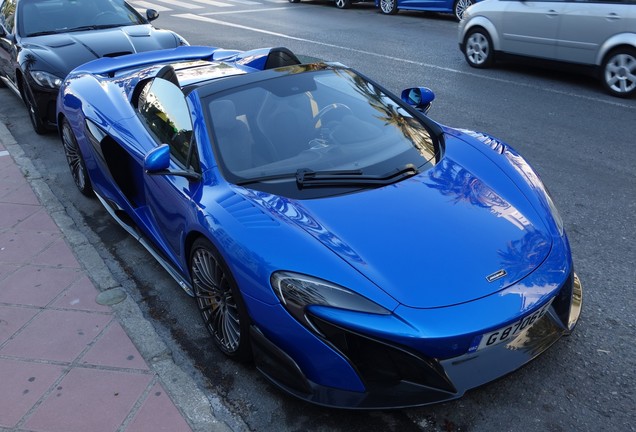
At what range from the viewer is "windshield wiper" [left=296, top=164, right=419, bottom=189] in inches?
128

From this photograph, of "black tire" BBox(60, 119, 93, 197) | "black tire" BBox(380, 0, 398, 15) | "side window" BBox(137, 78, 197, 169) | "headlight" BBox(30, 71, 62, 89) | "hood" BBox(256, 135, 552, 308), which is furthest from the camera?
"black tire" BBox(380, 0, 398, 15)

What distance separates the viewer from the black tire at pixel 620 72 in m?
7.74

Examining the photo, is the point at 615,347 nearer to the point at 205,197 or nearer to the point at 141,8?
the point at 205,197

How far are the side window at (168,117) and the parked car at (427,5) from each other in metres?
11.2

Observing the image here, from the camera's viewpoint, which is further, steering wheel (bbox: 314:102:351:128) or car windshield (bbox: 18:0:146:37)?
car windshield (bbox: 18:0:146:37)

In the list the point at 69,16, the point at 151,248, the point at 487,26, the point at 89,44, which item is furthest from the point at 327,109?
the point at 487,26

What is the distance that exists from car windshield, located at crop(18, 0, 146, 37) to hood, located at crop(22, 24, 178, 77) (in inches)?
10.3

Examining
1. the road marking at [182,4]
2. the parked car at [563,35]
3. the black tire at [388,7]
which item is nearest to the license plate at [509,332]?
the parked car at [563,35]

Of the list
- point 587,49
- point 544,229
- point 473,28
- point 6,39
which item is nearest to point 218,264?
point 544,229

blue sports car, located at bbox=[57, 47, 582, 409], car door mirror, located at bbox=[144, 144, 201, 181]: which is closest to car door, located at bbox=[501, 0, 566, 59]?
blue sports car, located at bbox=[57, 47, 582, 409]

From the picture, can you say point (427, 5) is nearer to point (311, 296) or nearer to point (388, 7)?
point (388, 7)

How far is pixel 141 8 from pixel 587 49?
576 inches

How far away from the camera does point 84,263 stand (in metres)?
4.38

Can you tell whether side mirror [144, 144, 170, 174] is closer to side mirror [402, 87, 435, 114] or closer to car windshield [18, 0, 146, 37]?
side mirror [402, 87, 435, 114]
